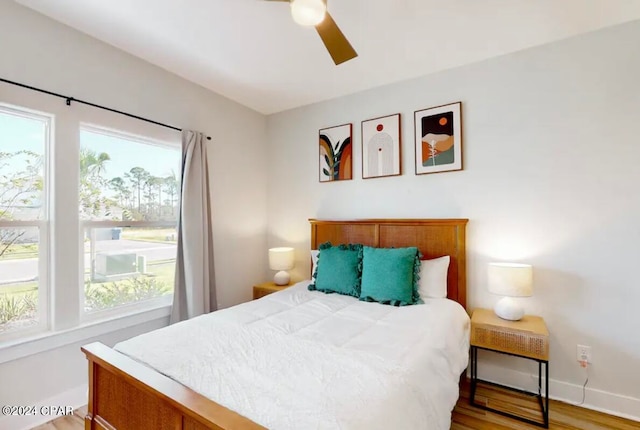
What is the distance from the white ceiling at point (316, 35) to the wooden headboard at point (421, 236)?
1400mm

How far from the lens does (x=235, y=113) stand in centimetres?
352

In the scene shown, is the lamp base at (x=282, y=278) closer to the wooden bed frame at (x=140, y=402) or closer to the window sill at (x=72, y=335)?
the window sill at (x=72, y=335)

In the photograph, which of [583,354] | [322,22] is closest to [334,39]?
[322,22]

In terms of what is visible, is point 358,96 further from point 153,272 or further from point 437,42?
point 153,272

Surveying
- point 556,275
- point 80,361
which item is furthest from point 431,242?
point 80,361

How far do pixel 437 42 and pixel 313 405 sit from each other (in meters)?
2.54

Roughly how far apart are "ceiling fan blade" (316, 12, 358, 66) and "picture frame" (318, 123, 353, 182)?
150 cm

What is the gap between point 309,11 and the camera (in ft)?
4.54

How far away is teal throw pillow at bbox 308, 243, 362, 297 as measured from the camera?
261cm

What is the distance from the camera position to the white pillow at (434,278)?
248 cm

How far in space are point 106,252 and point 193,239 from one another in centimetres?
67

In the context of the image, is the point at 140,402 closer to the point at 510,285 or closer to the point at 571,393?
the point at 510,285

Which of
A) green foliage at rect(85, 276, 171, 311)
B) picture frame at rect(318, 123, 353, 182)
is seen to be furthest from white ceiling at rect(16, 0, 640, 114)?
green foliage at rect(85, 276, 171, 311)

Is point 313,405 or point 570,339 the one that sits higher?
point 313,405
